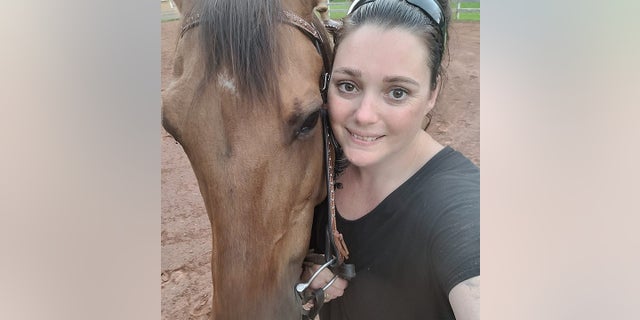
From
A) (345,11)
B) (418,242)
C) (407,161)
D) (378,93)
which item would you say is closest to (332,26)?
(345,11)

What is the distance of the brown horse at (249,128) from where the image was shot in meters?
0.79

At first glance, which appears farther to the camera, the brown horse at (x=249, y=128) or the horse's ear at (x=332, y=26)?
the horse's ear at (x=332, y=26)

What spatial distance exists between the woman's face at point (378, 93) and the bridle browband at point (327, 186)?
0.07ft

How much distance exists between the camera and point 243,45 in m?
0.79

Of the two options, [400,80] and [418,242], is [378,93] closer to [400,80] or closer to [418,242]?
[400,80]

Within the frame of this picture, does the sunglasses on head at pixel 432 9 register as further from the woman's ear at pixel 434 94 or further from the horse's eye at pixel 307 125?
the horse's eye at pixel 307 125

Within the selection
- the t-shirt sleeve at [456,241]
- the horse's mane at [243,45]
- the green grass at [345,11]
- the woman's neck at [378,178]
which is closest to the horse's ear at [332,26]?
the green grass at [345,11]

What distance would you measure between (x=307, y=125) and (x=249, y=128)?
0.32 feet
